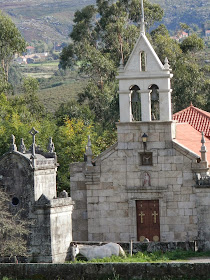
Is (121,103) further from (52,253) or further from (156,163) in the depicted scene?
(52,253)

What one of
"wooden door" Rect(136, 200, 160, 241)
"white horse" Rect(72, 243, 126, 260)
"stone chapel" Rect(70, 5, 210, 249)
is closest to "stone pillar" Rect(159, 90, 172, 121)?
"stone chapel" Rect(70, 5, 210, 249)

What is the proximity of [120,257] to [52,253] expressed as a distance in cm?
233

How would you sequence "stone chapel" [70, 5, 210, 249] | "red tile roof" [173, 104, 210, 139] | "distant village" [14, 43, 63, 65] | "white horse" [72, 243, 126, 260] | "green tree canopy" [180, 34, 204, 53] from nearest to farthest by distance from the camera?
"white horse" [72, 243, 126, 260]
"stone chapel" [70, 5, 210, 249]
"red tile roof" [173, 104, 210, 139]
"green tree canopy" [180, 34, 204, 53]
"distant village" [14, 43, 63, 65]

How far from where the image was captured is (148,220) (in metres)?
39.3

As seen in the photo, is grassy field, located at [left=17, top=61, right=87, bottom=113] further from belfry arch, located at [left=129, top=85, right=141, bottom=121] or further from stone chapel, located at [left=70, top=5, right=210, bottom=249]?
stone chapel, located at [left=70, top=5, right=210, bottom=249]

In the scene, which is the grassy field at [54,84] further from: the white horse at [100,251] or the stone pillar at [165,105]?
the white horse at [100,251]

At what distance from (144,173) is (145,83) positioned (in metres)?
3.58

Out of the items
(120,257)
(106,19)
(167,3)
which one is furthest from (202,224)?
(167,3)

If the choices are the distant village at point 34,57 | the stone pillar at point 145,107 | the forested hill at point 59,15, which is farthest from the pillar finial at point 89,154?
the forested hill at point 59,15

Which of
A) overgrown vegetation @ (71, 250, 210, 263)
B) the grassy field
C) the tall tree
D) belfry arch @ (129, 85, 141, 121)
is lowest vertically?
overgrown vegetation @ (71, 250, 210, 263)

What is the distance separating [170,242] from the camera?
1406 inches

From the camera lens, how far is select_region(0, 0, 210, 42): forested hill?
188500 mm

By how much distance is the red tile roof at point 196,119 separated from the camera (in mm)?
46497

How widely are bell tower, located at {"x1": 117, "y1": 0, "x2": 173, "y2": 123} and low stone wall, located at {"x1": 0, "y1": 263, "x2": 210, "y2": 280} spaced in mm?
9902
